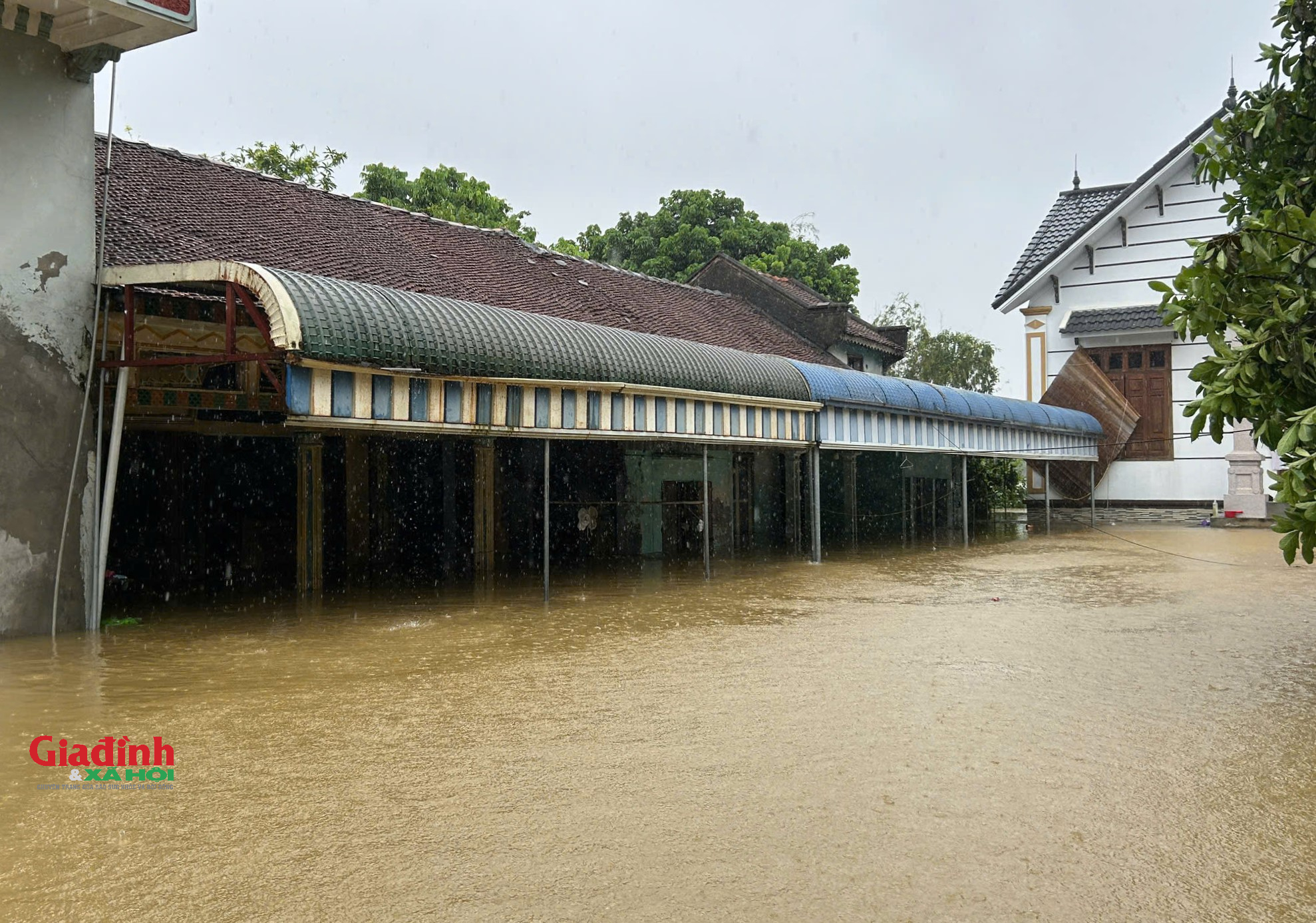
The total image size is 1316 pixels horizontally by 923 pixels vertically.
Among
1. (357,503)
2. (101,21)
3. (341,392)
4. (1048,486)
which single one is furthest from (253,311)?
(1048,486)

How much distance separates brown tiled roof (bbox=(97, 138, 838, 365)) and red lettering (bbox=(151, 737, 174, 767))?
6.22 m

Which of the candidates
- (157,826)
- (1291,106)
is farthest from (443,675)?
(1291,106)

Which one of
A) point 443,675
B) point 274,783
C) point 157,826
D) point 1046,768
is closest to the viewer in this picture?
point 157,826

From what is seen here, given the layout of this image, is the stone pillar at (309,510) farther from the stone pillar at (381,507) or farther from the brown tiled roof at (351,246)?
the brown tiled roof at (351,246)

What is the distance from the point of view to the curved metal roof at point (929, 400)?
18.2m

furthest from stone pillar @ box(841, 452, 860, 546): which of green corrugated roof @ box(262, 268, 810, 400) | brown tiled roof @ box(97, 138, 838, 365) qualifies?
green corrugated roof @ box(262, 268, 810, 400)

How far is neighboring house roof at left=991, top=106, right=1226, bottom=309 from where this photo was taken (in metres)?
26.0

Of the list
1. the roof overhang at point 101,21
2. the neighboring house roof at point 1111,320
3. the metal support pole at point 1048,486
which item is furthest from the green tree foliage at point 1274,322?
the neighboring house roof at point 1111,320

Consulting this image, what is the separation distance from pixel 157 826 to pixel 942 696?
4.96 m

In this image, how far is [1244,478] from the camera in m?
25.0

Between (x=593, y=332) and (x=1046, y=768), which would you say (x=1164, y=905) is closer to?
(x=1046, y=768)

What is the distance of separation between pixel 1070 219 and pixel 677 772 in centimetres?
2794

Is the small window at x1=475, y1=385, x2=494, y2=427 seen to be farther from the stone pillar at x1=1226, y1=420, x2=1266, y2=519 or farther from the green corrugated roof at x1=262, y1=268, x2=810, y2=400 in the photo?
the stone pillar at x1=1226, y1=420, x2=1266, y2=519

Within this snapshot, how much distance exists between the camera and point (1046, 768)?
18.7 feet
